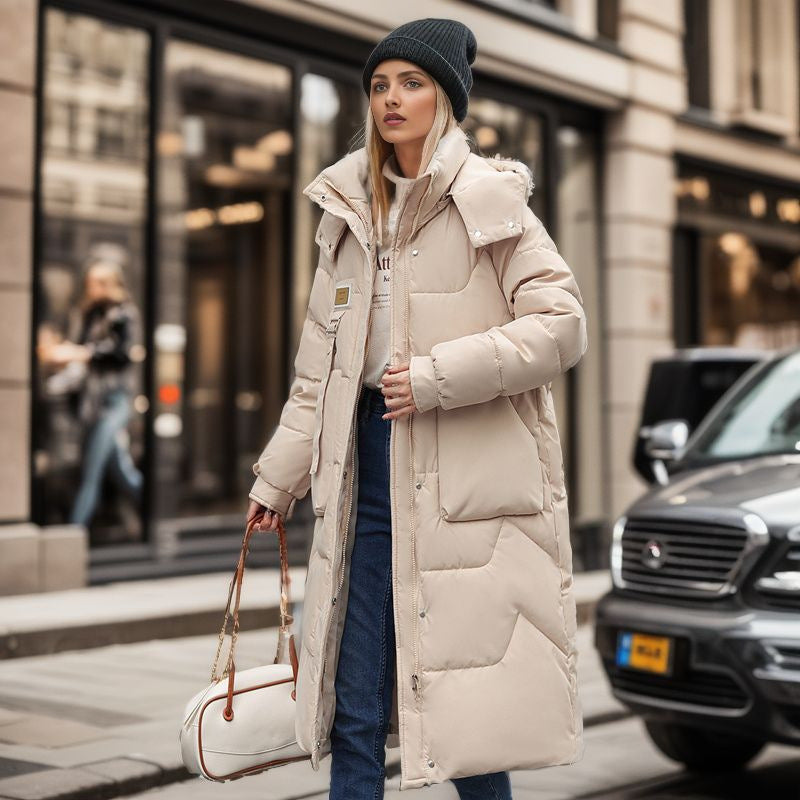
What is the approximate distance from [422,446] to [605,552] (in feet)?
30.9

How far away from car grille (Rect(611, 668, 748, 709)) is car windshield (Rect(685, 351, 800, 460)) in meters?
1.07

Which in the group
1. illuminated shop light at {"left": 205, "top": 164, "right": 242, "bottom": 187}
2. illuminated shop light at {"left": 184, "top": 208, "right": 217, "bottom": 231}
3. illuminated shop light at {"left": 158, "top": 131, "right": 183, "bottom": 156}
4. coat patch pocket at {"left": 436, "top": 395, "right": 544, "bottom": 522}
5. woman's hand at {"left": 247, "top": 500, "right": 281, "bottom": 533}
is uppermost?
illuminated shop light at {"left": 158, "top": 131, "right": 183, "bottom": 156}

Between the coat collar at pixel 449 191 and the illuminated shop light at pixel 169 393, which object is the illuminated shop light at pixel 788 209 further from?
the coat collar at pixel 449 191

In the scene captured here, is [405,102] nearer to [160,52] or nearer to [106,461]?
[106,461]

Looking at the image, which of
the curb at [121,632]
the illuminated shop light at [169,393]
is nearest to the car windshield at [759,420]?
the curb at [121,632]

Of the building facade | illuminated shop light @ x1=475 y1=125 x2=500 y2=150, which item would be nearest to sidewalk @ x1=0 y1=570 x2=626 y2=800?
the building facade

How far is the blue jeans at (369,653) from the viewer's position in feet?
10.8

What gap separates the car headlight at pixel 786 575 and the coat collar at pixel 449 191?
6.17ft

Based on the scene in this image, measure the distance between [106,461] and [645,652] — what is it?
5.71 metres

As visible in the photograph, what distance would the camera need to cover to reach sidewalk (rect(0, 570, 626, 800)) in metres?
5.04

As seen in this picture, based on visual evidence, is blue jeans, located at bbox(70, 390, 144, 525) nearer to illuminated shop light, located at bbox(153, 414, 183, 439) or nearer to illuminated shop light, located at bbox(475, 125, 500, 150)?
illuminated shop light, located at bbox(153, 414, 183, 439)

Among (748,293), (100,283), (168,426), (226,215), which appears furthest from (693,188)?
(100,283)

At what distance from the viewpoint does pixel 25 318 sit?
28.9ft

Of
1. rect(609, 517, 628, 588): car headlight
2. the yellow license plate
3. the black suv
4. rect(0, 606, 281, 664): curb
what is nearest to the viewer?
the black suv
